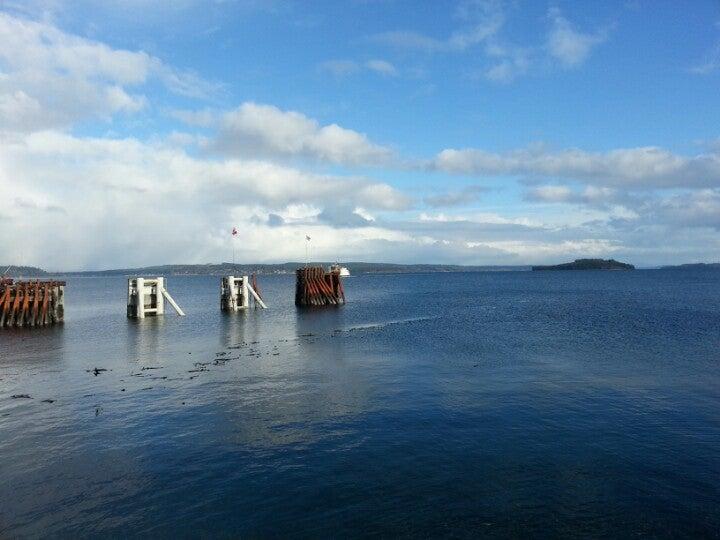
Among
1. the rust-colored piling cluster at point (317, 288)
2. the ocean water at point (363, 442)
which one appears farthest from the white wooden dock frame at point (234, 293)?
the ocean water at point (363, 442)

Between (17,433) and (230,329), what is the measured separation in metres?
33.7

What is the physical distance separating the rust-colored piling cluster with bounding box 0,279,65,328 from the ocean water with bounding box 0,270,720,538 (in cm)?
2075

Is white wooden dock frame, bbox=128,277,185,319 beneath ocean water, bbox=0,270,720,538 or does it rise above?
above

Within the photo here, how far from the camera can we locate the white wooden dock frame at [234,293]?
239ft

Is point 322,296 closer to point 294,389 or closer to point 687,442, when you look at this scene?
point 294,389

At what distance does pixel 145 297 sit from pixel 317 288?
25.5 m

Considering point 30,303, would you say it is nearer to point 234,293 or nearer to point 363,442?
point 234,293

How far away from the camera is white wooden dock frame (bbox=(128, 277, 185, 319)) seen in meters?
63.4

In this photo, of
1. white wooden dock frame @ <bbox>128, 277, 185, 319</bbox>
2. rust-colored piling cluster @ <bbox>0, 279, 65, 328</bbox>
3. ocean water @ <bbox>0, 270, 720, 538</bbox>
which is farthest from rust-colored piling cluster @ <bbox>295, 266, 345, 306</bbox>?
ocean water @ <bbox>0, 270, 720, 538</bbox>

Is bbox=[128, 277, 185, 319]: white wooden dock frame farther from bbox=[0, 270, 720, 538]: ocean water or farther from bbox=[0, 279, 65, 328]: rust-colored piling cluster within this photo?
bbox=[0, 270, 720, 538]: ocean water

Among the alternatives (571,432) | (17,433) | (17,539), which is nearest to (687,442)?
(571,432)

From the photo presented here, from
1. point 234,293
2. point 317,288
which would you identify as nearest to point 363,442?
→ point 234,293

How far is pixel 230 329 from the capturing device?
53281mm

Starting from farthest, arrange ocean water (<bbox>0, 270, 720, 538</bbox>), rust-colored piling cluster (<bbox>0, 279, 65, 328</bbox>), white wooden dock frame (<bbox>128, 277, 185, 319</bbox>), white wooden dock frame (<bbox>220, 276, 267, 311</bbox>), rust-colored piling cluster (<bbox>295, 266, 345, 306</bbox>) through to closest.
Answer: rust-colored piling cluster (<bbox>295, 266, 345, 306</bbox>), white wooden dock frame (<bbox>220, 276, 267, 311</bbox>), white wooden dock frame (<bbox>128, 277, 185, 319</bbox>), rust-colored piling cluster (<bbox>0, 279, 65, 328</bbox>), ocean water (<bbox>0, 270, 720, 538</bbox>)
